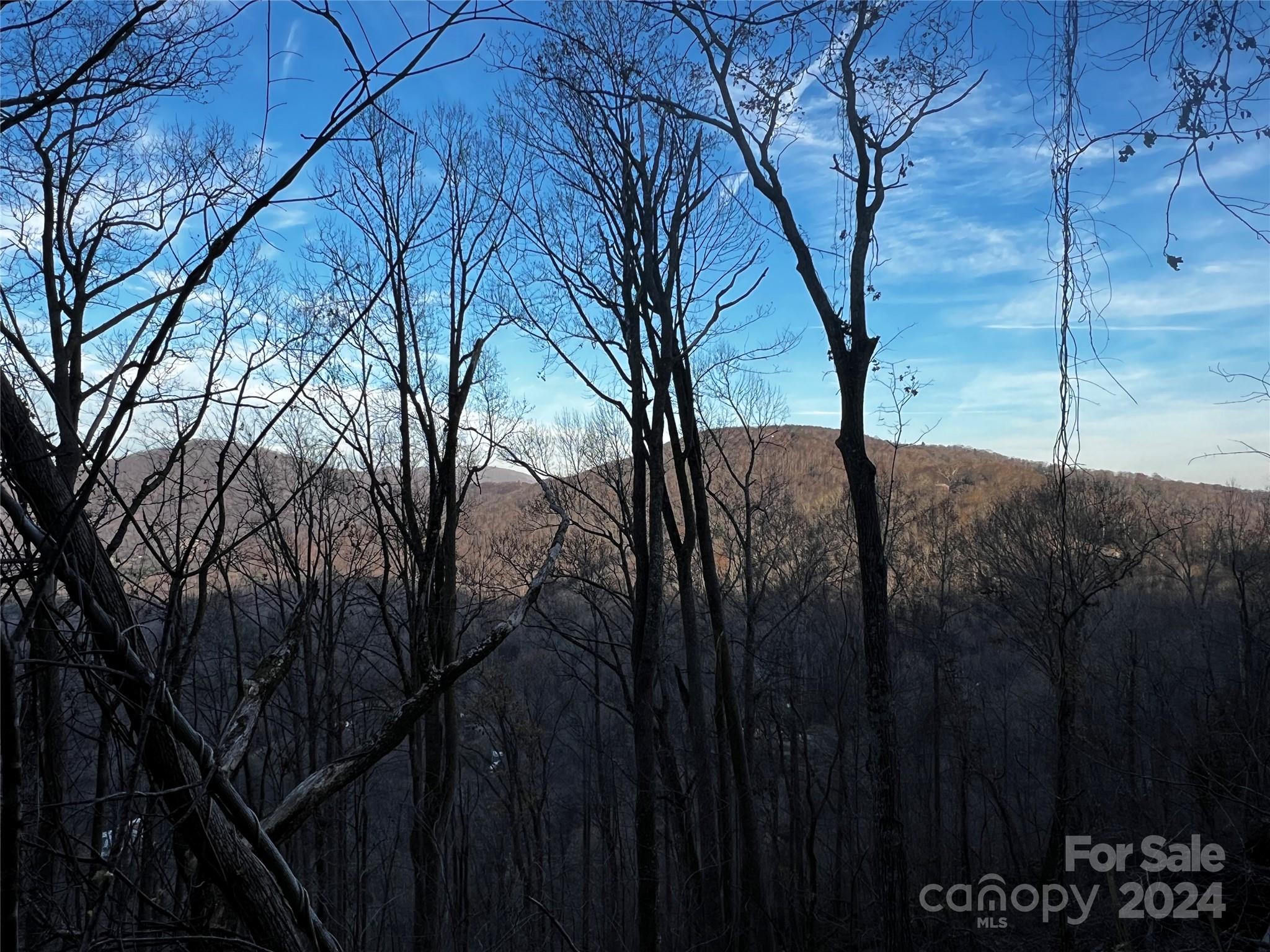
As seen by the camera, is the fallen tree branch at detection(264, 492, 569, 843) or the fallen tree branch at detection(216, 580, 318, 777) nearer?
the fallen tree branch at detection(216, 580, 318, 777)

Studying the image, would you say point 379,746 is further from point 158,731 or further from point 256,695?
point 158,731

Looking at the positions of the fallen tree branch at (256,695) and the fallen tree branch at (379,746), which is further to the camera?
the fallen tree branch at (379,746)

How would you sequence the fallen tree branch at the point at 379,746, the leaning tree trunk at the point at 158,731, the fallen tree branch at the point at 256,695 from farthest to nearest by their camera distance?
the fallen tree branch at the point at 379,746, the fallen tree branch at the point at 256,695, the leaning tree trunk at the point at 158,731

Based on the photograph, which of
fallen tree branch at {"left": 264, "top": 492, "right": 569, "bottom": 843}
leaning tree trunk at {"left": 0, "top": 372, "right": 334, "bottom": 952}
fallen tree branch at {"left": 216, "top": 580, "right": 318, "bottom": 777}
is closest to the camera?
leaning tree trunk at {"left": 0, "top": 372, "right": 334, "bottom": 952}

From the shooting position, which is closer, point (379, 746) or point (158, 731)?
point (158, 731)

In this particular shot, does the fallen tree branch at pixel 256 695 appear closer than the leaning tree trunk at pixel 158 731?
No

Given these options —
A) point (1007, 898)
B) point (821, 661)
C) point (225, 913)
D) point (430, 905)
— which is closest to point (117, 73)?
point (225, 913)

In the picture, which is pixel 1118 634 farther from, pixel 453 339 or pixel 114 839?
pixel 114 839

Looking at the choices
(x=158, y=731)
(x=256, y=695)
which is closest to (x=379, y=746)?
(x=256, y=695)

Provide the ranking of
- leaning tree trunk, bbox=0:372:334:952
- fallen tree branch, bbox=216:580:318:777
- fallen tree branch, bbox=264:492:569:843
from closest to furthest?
leaning tree trunk, bbox=0:372:334:952 < fallen tree branch, bbox=216:580:318:777 < fallen tree branch, bbox=264:492:569:843

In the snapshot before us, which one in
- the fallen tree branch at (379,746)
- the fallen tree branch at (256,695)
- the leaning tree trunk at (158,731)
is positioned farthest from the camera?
the fallen tree branch at (379,746)

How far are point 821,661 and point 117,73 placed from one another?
1075 inches

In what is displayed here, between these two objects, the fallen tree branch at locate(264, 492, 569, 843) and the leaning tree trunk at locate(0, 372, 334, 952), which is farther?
the fallen tree branch at locate(264, 492, 569, 843)

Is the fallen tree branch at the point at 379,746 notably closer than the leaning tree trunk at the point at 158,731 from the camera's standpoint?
No
